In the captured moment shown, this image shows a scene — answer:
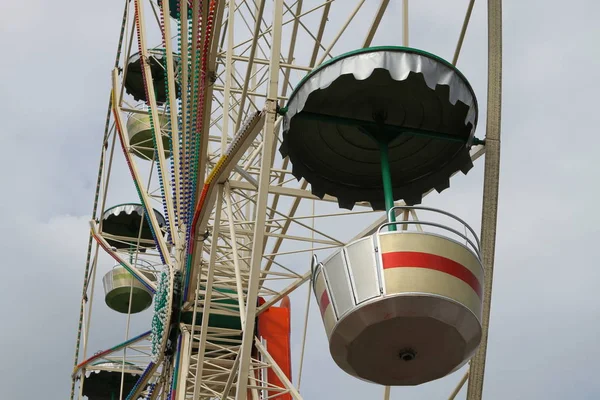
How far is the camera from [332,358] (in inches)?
385

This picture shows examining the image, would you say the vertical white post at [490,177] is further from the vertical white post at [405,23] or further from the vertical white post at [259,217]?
the vertical white post at [259,217]

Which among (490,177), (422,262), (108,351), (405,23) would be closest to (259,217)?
(490,177)

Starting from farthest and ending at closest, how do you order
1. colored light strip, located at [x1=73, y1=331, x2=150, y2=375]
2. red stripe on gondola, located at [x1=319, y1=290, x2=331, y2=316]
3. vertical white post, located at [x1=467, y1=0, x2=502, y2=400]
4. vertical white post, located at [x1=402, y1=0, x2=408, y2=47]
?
colored light strip, located at [x1=73, y1=331, x2=150, y2=375]
vertical white post, located at [x1=402, y1=0, x2=408, y2=47]
vertical white post, located at [x1=467, y1=0, x2=502, y2=400]
red stripe on gondola, located at [x1=319, y1=290, x2=331, y2=316]

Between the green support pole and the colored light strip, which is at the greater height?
the green support pole

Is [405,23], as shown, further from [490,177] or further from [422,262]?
[422,262]

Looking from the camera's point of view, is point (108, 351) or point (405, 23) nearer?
point (405, 23)

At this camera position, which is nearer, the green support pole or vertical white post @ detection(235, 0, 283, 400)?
the green support pole

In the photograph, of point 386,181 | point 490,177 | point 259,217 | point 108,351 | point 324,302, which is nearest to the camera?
point 324,302

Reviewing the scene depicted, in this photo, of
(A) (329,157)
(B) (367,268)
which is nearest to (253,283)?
(A) (329,157)

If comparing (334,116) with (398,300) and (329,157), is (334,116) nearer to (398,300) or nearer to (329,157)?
(329,157)

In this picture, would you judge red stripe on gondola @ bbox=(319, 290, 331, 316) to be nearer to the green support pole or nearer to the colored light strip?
the green support pole

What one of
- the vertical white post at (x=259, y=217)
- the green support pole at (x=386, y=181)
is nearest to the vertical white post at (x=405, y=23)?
the vertical white post at (x=259, y=217)

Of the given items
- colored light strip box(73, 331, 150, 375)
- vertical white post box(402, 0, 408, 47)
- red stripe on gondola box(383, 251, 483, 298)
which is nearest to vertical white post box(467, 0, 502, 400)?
red stripe on gondola box(383, 251, 483, 298)

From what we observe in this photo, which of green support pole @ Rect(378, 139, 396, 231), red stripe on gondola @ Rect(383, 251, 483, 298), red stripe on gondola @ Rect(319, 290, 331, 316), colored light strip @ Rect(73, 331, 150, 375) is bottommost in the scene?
colored light strip @ Rect(73, 331, 150, 375)
